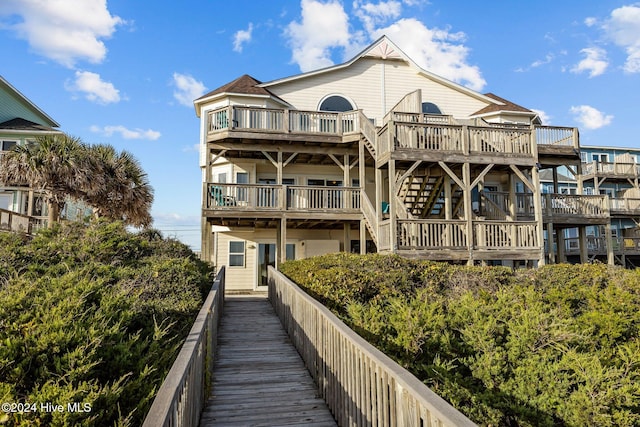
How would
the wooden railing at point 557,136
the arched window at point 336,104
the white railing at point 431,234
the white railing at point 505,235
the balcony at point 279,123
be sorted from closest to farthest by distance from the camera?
the white railing at point 431,234
the white railing at point 505,235
the balcony at point 279,123
the wooden railing at point 557,136
the arched window at point 336,104

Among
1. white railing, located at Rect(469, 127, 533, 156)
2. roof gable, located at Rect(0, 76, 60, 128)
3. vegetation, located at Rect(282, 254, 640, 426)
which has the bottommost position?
vegetation, located at Rect(282, 254, 640, 426)

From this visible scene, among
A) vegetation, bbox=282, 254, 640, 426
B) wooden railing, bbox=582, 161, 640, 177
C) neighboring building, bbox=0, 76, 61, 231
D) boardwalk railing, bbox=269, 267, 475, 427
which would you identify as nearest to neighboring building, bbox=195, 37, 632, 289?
vegetation, bbox=282, 254, 640, 426

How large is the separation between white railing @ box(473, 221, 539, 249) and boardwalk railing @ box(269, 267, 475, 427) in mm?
8399

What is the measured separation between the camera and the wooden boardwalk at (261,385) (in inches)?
163

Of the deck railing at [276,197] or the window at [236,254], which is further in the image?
the window at [236,254]

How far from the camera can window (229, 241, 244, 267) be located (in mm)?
17141

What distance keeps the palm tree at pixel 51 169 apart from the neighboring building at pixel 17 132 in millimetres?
3938

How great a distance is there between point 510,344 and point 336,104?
15.6 m

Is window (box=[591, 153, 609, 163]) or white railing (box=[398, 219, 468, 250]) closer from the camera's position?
white railing (box=[398, 219, 468, 250])

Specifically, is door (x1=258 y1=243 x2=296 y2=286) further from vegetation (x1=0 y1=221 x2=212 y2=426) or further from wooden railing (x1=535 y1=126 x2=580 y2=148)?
wooden railing (x1=535 y1=126 x2=580 y2=148)

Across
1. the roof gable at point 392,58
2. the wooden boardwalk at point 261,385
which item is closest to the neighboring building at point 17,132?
the wooden boardwalk at point 261,385

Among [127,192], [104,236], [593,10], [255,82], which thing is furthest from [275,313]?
[593,10]

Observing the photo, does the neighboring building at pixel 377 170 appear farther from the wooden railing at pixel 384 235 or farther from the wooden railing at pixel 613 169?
the wooden railing at pixel 613 169

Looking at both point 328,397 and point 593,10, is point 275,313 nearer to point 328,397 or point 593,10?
point 328,397
